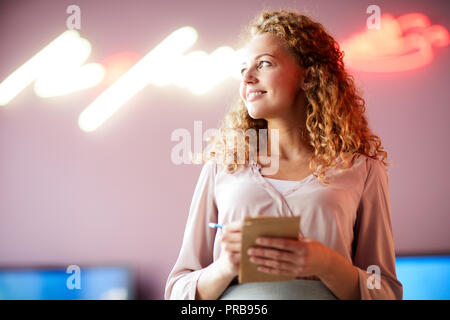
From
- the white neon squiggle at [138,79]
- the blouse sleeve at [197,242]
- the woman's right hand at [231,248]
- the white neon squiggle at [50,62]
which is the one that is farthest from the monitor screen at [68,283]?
the woman's right hand at [231,248]

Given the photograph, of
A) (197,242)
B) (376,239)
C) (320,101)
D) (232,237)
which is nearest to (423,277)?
(376,239)

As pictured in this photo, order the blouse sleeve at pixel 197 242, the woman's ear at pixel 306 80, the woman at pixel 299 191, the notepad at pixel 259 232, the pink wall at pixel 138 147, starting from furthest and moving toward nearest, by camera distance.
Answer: the pink wall at pixel 138 147 → the woman's ear at pixel 306 80 → the blouse sleeve at pixel 197 242 → the woman at pixel 299 191 → the notepad at pixel 259 232

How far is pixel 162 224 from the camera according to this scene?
2.21m

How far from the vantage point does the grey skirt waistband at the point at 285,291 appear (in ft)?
3.12

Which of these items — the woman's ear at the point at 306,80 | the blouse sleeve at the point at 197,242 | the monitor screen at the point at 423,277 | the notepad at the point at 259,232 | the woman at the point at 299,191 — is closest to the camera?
the notepad at the point at 259,232

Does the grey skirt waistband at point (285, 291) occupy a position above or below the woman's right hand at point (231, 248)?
below

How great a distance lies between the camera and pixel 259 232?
788mm

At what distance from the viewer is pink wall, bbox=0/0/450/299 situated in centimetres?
220

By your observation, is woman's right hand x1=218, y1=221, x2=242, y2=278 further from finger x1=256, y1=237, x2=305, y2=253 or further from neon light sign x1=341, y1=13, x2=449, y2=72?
neon light sign x1=341, y1=13, x2=449, y2=72

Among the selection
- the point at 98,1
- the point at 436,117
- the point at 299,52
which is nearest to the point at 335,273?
the point at 299,52

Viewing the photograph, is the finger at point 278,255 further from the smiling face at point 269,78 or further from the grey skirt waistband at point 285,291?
the smiling face at point 269,78

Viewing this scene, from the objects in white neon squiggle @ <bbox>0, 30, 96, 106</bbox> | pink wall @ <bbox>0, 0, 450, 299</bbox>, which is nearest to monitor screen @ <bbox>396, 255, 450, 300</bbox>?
pink wall @ <bbox>0, 0, 450, 299</bbox>

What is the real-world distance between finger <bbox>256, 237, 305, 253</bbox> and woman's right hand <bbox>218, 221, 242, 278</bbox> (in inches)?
2.3

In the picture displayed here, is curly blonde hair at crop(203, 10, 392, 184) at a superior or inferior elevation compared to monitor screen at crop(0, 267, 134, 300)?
superior
